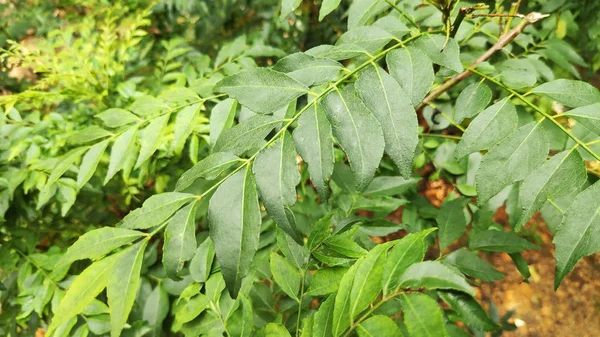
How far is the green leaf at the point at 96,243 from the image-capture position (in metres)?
0.58

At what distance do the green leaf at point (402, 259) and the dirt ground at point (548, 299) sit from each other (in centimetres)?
201

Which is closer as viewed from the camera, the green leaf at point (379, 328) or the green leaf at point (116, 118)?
the green leaf at point (379, 328)

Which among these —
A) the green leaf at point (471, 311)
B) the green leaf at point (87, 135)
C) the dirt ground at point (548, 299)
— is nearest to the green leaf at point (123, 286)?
the green leaf at point (87, 135)

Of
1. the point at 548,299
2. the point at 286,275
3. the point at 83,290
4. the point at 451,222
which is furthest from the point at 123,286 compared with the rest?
the point at 548,299

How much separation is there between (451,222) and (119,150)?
829 mm

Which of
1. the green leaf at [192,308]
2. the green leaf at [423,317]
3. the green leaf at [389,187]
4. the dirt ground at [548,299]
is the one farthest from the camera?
the dirt ground at [548,299]

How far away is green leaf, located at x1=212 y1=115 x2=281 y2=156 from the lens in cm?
62

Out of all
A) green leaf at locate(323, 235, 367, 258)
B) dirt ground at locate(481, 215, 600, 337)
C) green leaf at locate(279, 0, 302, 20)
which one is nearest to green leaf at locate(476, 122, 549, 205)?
green leaf at locate(323, 235, 367, 258)

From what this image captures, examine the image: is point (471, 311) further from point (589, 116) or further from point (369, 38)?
point (369, 38)

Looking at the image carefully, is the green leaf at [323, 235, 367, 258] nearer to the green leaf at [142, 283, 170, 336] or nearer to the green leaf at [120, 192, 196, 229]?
the green leaf at [120, 192, 196, 229]

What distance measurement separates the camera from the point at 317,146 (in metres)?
0.58

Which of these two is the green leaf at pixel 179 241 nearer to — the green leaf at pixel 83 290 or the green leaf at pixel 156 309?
the green leaf at pixel 83 290

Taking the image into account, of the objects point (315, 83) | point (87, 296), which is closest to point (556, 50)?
point (315, 83)

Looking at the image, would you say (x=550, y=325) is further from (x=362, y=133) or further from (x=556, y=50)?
(x=362, y=133)
